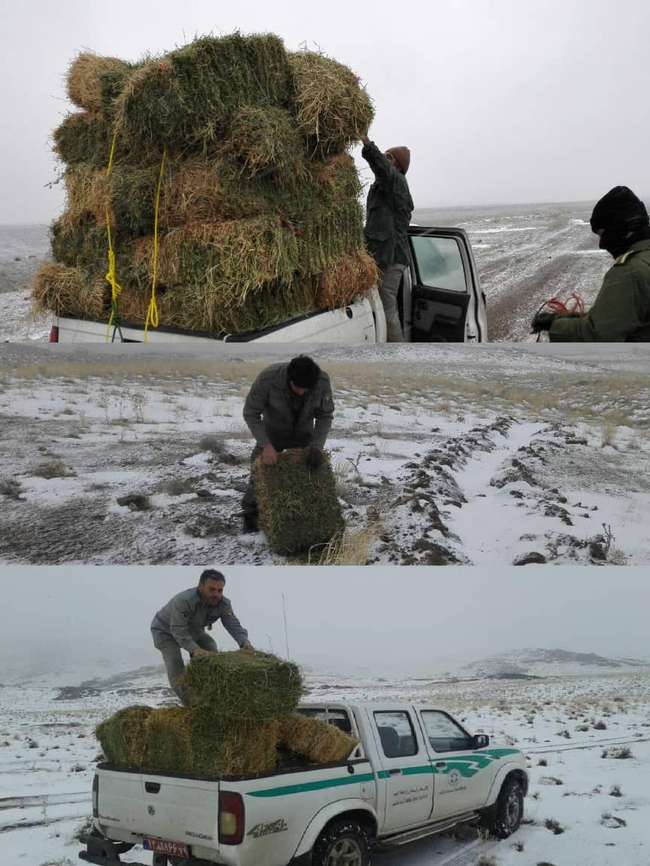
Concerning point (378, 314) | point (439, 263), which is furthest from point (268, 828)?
point (439, 263)

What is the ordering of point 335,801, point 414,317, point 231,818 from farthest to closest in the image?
point 414,317 < point 335,801 < point 231,818

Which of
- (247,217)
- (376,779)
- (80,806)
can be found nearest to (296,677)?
(376,779)

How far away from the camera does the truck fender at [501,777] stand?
420cm

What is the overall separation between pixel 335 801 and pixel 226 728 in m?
0.53

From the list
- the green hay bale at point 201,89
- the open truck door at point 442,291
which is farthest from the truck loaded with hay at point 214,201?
the open truck door at point 442,291

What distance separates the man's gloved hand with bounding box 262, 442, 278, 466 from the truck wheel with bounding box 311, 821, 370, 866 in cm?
160

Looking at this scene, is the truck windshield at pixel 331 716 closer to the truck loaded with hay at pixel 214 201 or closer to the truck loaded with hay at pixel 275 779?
the truck loaded with hay at pixel 275 779

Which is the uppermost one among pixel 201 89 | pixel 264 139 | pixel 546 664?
pixel 201 89

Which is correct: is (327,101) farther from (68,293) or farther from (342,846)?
(342,846)

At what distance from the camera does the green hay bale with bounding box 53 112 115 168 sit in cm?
420

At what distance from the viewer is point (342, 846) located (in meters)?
3.70

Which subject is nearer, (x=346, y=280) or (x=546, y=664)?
(x=346, y=280)

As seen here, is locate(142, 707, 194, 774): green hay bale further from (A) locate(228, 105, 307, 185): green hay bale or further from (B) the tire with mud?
(A) locate(228, 105, 307, 185): green hay bale

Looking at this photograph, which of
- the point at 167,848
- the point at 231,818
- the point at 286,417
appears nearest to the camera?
the point at 231,818
